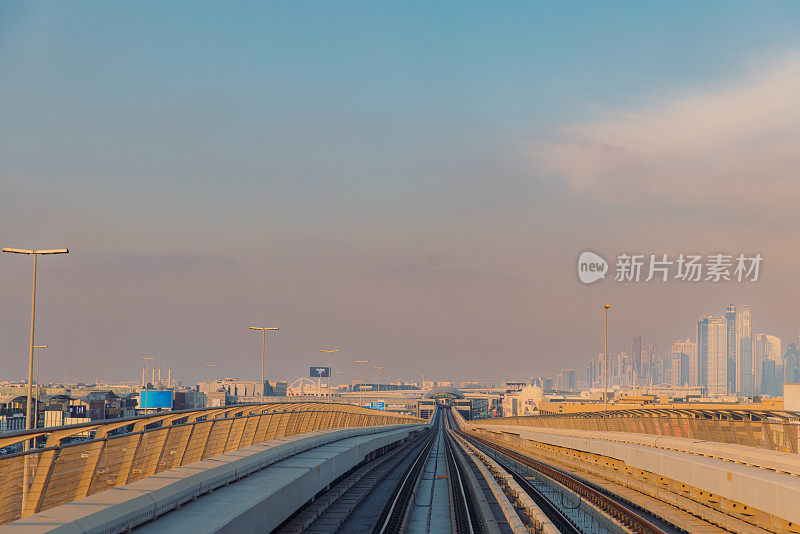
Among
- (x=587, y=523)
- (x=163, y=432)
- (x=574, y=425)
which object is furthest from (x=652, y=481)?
(x=574, y=425)

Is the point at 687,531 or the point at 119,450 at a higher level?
the point at 119,450

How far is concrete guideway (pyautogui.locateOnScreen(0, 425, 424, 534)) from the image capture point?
9.18 metres

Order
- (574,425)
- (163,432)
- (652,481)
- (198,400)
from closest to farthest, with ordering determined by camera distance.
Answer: (163,432) → (652,481) → (574,425) → (198,400)

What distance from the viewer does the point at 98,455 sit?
10.9 meters

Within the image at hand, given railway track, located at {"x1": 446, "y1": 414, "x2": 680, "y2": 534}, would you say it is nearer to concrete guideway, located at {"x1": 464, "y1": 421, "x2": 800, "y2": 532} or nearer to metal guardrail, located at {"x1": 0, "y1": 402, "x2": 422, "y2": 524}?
concrete guideway, located at {"x1": 464, "y1": 421, "x2": 800, "y2": 532}

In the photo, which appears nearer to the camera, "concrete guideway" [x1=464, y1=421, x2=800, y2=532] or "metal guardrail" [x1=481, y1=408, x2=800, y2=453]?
"concrete guideway" [x1=464, y1=421, x2=800, y2=532]

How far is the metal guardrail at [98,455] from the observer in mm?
9188

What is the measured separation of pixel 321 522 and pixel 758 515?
10.2m

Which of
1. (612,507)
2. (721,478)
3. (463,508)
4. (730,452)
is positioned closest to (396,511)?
Result: (463,508)

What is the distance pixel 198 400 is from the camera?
494 ft

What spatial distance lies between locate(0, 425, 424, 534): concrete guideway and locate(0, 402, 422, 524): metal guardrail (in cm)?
22

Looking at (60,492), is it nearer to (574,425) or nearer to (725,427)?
(725,427)

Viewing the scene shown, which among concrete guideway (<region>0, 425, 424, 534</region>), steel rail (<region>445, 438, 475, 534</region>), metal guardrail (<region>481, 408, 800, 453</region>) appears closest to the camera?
concrete guideway (<region>0, 425, 424, 534</region>)

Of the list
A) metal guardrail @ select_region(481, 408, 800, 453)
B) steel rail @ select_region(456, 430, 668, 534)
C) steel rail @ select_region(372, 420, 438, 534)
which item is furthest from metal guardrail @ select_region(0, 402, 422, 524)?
metal guardrail @ select_region(481, 408, 800, 453)
